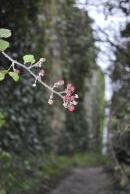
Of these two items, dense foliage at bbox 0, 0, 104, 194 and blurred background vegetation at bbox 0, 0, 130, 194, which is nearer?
blurred background vegetation at bbox 0, 0, 130, 194

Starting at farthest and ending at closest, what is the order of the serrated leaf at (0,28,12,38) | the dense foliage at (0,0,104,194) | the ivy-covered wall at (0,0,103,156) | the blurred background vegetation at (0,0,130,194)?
the ivy-covered wall at (0,0,103,156)
the dense foliage at (0,0,104,194)
the blurred background vegetation at (0,0,130,194)
the serrated leaf at (0,28,12,38)

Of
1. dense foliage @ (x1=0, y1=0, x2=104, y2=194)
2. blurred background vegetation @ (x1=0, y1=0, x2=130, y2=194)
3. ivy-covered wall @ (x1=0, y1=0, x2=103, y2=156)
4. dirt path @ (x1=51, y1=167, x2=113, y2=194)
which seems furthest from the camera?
dirt path @ (x1=51, y1=167, x2=113, y2=194)

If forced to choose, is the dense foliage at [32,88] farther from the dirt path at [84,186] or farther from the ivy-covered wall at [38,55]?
the dirt path at [84,186]

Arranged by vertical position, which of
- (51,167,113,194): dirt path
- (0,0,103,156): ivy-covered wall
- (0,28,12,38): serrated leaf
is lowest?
(0,28,12,38): serrated leaf

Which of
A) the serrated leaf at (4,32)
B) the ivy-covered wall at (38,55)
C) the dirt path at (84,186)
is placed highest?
the ivy-covered wall at (38,55)

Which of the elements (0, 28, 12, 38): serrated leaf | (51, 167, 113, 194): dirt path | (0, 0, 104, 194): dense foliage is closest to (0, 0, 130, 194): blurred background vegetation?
(0, 0, 104, 194): dense foliage

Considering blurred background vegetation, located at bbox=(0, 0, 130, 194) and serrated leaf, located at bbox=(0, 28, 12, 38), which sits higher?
blurred background vegetation, located at bbox=(0, 0, 130, 194)

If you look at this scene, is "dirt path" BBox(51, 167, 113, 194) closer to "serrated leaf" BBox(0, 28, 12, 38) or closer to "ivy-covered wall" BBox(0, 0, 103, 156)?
"ivy-covered wall" BBox(0, 0, 103, 156)

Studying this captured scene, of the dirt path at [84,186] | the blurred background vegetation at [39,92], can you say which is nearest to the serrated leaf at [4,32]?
the blurred background vegetation at [39,92]

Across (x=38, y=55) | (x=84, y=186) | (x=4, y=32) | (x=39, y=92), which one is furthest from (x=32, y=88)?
(x=4, y=32)

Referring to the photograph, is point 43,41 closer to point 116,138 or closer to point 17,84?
point 17,84

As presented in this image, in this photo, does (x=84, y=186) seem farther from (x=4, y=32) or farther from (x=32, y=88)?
(x=4, y=32)

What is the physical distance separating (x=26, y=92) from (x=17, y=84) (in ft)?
2.13

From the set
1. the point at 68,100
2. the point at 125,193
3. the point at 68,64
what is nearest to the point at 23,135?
the point at 125,193
